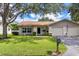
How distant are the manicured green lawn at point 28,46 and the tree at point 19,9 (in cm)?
18

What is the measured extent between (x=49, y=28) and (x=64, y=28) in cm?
26

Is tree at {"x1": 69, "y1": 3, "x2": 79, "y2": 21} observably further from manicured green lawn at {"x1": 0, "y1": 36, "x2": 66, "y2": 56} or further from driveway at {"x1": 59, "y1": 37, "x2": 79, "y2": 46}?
manicured green lawn at {"x1": 0, "y1": 36, "x2": 66, "y2": 56}

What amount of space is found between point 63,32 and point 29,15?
2.15ft

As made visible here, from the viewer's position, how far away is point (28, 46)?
401 inches

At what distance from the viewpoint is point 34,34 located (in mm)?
10289

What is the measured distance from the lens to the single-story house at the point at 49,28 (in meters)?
10.2

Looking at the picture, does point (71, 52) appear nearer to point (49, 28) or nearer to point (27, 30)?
point (49, 28)

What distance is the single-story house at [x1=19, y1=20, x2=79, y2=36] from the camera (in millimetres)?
10219

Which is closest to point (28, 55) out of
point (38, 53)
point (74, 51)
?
point (38, 53)

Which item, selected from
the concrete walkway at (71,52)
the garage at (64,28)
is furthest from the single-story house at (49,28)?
the concrete walkway at (71,52)

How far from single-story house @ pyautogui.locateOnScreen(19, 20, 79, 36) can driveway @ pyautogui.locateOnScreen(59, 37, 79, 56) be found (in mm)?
89

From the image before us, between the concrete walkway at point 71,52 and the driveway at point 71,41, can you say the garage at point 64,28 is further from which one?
the concrete walkway at point 71,52

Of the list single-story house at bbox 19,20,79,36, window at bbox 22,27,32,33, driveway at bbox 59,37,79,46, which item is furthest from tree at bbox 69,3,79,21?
window at bbox 22,27,32,33

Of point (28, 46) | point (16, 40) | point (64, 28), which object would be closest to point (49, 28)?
point (64, 28)
